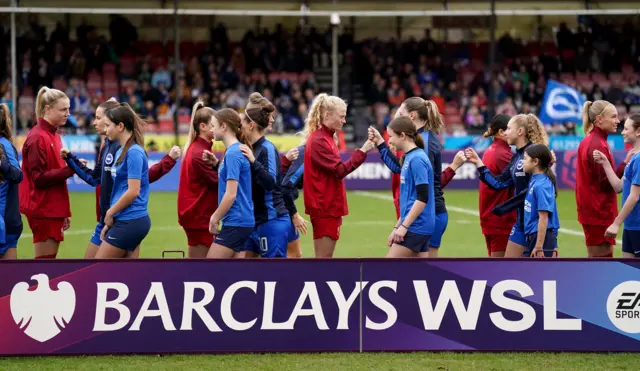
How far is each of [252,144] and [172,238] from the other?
277 inches

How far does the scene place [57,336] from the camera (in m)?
7.62

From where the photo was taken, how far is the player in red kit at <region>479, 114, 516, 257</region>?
9.53 m

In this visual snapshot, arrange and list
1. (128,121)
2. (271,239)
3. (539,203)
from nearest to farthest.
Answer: (128,121) < (271,239) < (539,203)

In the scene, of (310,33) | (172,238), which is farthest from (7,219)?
(310,33)

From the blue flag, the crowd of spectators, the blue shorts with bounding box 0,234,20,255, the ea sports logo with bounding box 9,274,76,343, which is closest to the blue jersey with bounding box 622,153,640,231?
the ea sports logo with bounding box 9,274,76,343

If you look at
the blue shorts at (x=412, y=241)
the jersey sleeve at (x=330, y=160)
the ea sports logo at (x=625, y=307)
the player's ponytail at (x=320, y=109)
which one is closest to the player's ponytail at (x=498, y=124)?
the jersey sleeve at (x=330, y=160)

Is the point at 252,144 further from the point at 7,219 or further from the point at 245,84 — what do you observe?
the point at 245,84

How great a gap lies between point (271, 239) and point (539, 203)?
236 cm

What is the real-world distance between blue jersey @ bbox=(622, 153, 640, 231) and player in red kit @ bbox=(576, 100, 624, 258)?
613 millimetres

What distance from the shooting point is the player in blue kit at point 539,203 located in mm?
8664

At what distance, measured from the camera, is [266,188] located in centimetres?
824

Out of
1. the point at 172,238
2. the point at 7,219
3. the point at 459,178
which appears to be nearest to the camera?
the point at 7,219

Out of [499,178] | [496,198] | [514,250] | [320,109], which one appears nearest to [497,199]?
[496,198]

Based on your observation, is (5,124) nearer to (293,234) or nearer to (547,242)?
(293,234)
